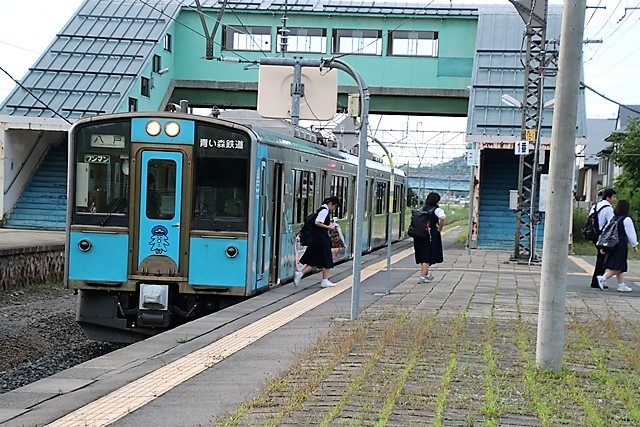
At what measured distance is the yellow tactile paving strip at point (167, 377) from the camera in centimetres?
666

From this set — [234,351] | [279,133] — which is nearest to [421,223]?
[279,133]

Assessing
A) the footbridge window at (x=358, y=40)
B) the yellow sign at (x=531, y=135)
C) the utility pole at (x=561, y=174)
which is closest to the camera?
the utility pole at (x=561, y=174)

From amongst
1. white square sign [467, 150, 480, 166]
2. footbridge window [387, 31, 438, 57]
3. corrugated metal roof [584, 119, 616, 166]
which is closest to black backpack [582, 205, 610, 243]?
white square sign [467, 150, 480, 166]

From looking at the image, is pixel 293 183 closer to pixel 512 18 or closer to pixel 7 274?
pixel 7 274

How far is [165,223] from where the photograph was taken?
41.2 ft

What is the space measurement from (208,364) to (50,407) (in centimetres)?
184

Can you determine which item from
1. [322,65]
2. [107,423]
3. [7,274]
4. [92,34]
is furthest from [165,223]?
[92,34]

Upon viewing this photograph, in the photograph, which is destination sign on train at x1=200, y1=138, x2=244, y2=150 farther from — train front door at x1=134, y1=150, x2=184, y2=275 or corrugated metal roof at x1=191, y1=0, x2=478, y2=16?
corrugated metal roof at x1=191, y1=0, x2=478, y2=16

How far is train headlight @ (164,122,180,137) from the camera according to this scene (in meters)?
12.6

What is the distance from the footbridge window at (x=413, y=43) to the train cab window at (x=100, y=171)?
26004 mm

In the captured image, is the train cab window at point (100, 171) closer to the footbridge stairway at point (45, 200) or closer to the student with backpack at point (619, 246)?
the student with backpack at point (619, 246)

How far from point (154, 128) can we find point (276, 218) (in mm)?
2842

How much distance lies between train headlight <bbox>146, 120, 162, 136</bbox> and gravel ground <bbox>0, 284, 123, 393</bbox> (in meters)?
3.06

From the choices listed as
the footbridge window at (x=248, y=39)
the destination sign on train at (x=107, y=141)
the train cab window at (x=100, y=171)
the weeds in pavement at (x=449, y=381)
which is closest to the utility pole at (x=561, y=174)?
the weeds in pavement at (x=449, y=381)
